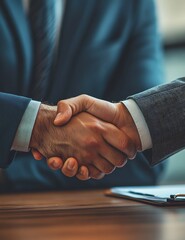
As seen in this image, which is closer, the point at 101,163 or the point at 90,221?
the point at 90,221

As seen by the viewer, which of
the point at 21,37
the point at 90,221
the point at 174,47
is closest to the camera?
the point at 90,221

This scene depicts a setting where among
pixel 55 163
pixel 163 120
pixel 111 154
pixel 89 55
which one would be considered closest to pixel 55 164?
pixel 55 163

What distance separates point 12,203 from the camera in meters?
0.91

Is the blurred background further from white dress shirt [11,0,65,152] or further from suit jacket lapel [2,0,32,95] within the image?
white dress shirt [11,0,65,152]

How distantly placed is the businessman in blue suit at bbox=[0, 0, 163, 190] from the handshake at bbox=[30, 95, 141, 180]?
0.27 m

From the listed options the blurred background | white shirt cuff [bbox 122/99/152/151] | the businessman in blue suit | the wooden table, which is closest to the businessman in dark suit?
white shirt cuff [bbox 122/99/152/151]

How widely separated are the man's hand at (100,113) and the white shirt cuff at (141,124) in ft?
0.06

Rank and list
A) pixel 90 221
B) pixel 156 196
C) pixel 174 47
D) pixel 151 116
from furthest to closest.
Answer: pixel 174 47 < pixel 151 116 < pixel 156 196 < pixel 90 221

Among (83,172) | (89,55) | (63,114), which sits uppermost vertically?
(89,55)

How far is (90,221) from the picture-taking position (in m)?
0.65

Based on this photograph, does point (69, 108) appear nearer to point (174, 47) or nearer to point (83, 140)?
point (83, 140)

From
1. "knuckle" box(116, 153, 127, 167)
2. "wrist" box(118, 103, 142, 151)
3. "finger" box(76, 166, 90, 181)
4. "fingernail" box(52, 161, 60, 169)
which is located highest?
"wrist" box(118, 103, 142, 151)

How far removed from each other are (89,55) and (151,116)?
54 centimetres

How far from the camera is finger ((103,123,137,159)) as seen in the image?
1.01 m
